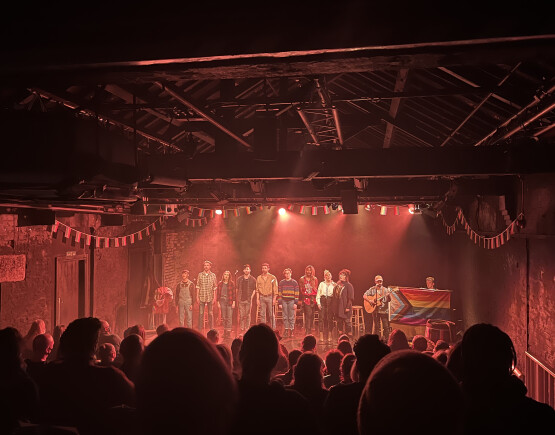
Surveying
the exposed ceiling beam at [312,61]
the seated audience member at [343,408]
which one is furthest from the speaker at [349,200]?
the exposed ceiling beam at [312,61]

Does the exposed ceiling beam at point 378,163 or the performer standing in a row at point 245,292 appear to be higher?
the exposed ceiling beam at point 378,163

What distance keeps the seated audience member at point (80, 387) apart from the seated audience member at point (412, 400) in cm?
203

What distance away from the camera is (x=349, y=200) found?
8.93 m

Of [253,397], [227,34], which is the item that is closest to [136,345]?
[253,397]

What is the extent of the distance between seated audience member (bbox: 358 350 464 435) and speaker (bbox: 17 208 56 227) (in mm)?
9066

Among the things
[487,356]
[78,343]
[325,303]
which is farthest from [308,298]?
[487,356]

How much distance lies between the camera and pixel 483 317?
34.5 feet

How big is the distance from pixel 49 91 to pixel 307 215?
43.6ft

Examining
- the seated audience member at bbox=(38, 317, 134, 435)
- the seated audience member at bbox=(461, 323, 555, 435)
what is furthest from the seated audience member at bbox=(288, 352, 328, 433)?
the seated audience member at bbox=(461, 323, 555, 435)

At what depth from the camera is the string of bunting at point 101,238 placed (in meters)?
10.2

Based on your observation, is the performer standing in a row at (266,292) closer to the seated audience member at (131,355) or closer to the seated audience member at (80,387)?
the seated audience member at (131,355)

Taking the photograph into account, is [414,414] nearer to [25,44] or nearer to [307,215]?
[25,44]

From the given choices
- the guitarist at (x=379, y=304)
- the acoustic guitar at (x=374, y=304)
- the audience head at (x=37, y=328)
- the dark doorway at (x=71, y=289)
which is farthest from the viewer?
the acoustic guitar at (x=374, y=304)

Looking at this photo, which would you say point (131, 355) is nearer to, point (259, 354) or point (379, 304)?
point (259, 354)
